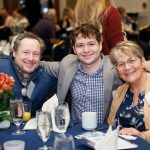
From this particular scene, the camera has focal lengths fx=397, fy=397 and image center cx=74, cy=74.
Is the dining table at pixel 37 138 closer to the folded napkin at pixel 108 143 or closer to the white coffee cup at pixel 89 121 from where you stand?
the white coffee cup at pixel 89 121

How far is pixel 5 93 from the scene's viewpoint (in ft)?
6.97

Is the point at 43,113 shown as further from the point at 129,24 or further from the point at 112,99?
the point at 129,24

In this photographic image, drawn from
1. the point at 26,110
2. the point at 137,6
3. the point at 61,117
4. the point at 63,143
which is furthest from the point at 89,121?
the point at 137,6

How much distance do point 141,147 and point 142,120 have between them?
519mm

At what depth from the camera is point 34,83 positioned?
9.19ft

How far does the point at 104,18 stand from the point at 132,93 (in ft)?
3.37

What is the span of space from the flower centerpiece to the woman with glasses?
667 mm

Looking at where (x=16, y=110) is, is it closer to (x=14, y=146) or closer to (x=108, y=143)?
(x=14, y=146)

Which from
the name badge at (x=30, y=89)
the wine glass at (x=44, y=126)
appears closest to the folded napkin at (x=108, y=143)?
the wine glass at (x=44, y=126)

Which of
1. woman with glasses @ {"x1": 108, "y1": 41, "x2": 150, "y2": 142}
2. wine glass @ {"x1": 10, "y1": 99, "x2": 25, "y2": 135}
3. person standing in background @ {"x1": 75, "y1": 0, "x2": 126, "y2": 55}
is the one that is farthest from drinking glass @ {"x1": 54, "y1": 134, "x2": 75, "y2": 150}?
person standing in background @ {"x1": 75, "y1": 0, "x2": 126, "y2": 55}

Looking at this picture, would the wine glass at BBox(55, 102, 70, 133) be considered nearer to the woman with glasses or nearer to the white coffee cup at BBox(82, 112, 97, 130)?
the white coffee cup at BBox(82, 112, 97, 130)

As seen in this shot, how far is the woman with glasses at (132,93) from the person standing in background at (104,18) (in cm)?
87

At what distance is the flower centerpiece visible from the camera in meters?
2.07

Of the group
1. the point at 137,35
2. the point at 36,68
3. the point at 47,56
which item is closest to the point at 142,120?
the point at 36,68
